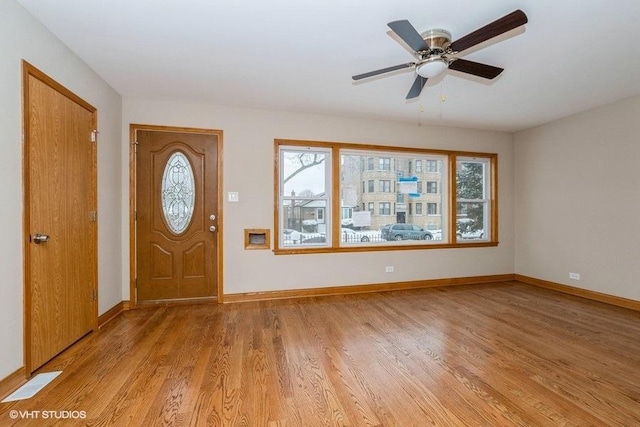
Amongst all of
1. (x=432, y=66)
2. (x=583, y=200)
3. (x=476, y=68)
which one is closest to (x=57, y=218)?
(x=432, y=66)

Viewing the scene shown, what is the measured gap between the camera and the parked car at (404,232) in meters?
4.45

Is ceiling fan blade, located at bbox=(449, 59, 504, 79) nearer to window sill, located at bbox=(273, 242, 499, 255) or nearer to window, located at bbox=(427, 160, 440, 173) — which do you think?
window, located at bbox=(427, 160, 440, 173)

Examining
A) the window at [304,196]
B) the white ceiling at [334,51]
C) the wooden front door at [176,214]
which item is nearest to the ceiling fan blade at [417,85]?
the white ceiling at [334,51]

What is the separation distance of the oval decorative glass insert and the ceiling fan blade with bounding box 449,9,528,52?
3216 millimetres

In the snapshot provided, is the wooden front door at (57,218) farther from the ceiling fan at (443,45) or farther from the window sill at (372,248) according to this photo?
the ceiling fan at (443,45)

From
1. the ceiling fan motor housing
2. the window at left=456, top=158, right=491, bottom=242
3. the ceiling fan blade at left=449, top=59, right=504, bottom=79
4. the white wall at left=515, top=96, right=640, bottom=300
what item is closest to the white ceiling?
the ceiling fan motor housing

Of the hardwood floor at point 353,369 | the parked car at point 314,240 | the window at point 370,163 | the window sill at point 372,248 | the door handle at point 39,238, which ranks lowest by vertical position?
the hardwood floor at point 353,369

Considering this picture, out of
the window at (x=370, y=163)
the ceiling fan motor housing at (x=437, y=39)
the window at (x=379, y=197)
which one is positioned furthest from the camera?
the window at (x=370, y=163)

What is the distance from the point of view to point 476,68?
2225mm

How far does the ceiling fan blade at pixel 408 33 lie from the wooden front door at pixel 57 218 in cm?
254

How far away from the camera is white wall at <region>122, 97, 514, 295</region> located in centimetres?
364

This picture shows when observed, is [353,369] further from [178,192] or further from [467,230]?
[467,230]

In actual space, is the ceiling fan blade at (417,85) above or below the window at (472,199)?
above

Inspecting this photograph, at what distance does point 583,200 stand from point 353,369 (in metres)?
4.22
